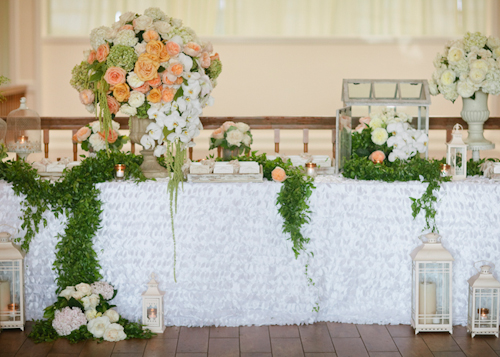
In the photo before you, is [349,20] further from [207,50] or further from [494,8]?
[207,50]

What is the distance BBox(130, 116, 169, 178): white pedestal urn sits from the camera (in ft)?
10.4

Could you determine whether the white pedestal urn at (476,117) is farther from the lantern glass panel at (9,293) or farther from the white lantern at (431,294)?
the lantern glass panel at (9,293)

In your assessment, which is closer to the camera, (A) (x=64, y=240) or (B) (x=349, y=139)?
(A) (x=64, y=240)

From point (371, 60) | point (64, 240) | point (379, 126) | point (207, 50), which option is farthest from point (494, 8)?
point (64, 240)

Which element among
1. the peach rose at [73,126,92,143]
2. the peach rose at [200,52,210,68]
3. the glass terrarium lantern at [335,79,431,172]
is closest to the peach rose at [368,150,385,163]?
the glass terrarium lantern at [335,79,431,172]

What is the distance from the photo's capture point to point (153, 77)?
2.94 metres

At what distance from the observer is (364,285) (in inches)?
124

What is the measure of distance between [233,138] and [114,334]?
120 centimetres

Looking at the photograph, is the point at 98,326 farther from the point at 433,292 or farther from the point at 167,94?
the point at 433,292

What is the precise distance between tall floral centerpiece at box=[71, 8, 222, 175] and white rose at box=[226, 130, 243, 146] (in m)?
0.42

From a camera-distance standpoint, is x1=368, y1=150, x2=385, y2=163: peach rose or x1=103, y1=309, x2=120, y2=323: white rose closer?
x1=103, y1=309, x2=120, y2=323: white rose

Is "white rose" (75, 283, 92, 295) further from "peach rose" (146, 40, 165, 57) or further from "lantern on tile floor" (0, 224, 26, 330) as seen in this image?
"peach rose" (146, 40, 165, 57)

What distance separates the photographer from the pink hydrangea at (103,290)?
3059 mm

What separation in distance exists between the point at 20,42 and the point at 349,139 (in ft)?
17.8
